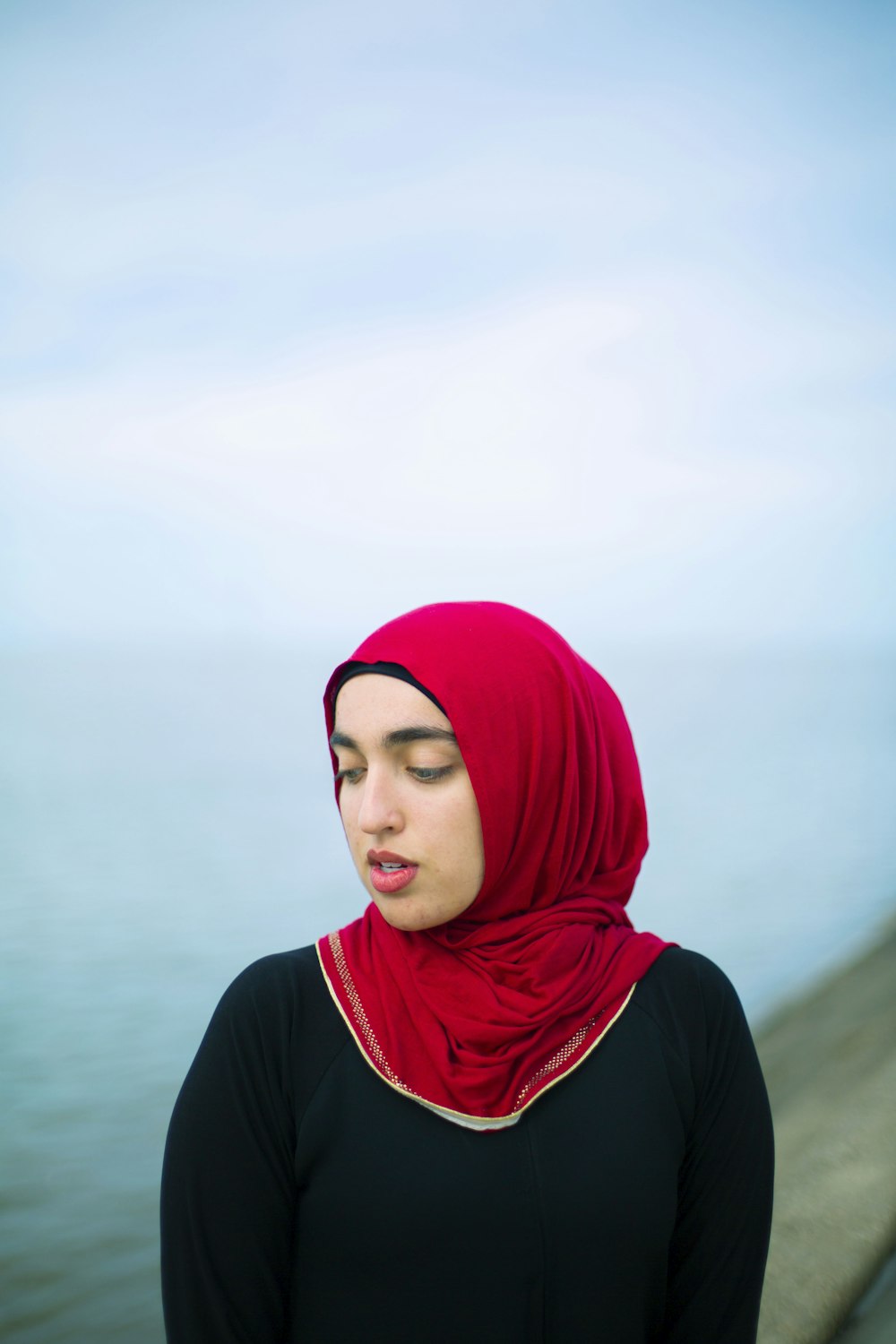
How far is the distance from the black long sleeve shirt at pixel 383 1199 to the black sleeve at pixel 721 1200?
0.04 meters

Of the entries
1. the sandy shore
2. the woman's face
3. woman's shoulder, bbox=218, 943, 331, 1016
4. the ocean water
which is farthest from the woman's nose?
the ocean water

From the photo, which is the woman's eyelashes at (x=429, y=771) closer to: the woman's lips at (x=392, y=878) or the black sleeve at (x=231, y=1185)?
the woman's lips at (x=392, y=878)

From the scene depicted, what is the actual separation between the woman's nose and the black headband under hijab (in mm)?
79

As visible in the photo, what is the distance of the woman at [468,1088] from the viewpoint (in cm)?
88

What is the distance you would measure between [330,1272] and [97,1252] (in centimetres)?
220

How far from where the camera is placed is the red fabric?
91cm

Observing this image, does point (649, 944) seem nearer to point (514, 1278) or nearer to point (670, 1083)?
point (670, 1083)

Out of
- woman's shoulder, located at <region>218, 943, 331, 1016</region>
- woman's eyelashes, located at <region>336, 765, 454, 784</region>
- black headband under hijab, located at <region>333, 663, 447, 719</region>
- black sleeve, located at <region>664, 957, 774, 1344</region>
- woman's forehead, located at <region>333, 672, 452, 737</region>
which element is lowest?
black sleeve, located at <region>664, 957, 774, 1344</region>

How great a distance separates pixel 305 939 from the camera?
12.6ft

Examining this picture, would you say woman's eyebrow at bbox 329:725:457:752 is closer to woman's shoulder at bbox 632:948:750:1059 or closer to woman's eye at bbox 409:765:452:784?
woman's eye at bbox 409:765:452:784

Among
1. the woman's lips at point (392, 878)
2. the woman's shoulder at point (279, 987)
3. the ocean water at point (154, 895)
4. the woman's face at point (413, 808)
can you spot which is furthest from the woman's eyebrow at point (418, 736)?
the ocean water at point (154, 895)

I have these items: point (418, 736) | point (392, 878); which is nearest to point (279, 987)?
point (392, 878)

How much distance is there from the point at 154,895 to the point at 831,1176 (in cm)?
229

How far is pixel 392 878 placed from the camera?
0.92 meters
